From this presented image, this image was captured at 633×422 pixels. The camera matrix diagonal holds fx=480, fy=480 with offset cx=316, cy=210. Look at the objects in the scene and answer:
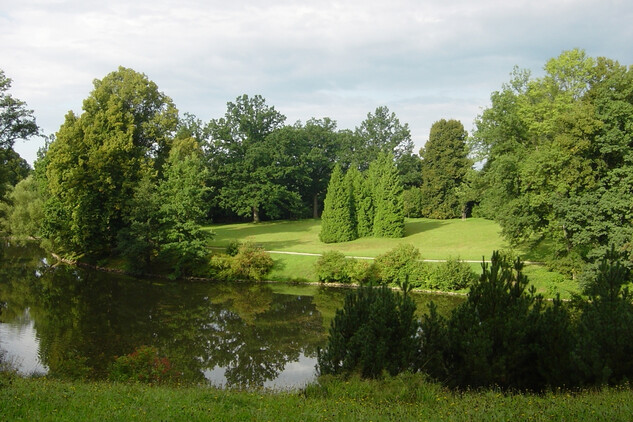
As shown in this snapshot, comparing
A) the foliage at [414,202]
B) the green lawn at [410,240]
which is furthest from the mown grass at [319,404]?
the foliage at [414,202]

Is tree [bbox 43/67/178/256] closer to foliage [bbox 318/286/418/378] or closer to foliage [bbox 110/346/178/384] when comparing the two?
foliage [bbox 110/346/178/384]

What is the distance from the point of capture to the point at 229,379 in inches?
584

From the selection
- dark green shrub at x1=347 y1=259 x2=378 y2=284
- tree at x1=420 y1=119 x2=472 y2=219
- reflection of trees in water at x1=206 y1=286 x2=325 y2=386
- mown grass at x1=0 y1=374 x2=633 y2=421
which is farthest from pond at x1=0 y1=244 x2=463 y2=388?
tree at x1=420 y1=119 x2=472 y2=219

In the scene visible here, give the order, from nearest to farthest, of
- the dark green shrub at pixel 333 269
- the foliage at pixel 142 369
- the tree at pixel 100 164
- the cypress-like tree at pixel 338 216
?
the foliage at pixel 142 369, the dark green shrub at pixel 333 269, the tree at pixel 100 164, the cypress-like tree at pixel 338 216

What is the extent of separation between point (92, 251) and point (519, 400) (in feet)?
114

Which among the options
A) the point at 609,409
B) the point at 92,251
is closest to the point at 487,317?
the point at 609,409

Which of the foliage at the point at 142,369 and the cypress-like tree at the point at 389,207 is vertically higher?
the cypress-like tree at the point at 389,207

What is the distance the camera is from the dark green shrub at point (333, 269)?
98.2 feet

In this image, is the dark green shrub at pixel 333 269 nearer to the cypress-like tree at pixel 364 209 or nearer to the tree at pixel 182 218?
the tree at pixel 182 218

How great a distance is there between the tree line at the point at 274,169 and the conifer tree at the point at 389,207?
0.69 ft

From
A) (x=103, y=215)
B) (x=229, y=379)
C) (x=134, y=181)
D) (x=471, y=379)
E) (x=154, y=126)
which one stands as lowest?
(x=229, y=379)

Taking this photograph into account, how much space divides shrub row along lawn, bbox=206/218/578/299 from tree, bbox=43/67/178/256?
8326mm

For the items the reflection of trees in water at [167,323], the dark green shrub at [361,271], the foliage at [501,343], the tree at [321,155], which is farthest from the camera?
the tree at [321,155]

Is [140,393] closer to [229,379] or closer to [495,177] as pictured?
[229,379]
